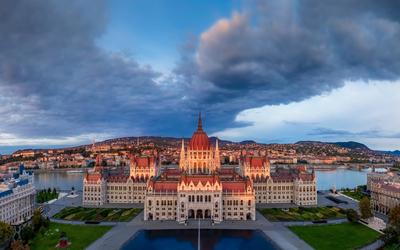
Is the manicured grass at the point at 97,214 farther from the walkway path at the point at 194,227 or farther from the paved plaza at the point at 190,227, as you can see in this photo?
the walkway path at the point at 194,227

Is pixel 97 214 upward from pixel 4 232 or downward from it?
downward

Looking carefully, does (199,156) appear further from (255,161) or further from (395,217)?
(395,217)

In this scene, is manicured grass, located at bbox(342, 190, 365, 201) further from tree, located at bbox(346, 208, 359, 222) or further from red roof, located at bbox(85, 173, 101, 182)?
red roof, located at bbox(85, 173, 101, 182)

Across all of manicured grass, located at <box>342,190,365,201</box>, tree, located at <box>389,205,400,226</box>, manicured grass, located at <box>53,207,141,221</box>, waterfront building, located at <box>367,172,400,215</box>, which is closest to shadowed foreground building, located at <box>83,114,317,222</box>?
manicured grass, located at <box>53,207,141,221</box>

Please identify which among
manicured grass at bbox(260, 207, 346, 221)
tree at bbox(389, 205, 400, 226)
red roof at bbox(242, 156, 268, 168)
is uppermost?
red roof at bbox(242, 156, 268, 168)

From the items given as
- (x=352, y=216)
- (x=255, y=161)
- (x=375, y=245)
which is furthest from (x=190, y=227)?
(x=255, y=161)

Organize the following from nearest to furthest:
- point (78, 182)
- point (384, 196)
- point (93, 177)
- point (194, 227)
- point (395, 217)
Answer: point (395, 217)
point (194, 227)
point (384, 196)
point (93, 177)
point (78, 182)

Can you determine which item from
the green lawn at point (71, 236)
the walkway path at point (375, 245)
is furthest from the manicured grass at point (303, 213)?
the green lawn at point (71, 236)

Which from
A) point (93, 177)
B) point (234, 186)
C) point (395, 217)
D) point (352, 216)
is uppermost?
point (93, 177)
